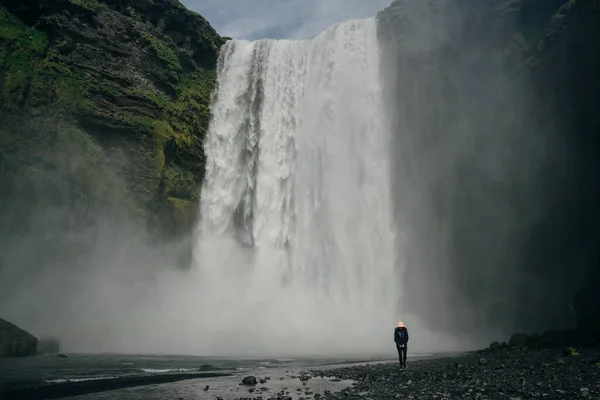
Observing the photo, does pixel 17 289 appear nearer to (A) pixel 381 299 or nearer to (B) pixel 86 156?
(B) pixel 86 156

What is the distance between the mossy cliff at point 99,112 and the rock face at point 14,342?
9.87 m

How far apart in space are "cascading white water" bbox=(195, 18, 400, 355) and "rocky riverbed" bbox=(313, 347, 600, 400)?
500 inches

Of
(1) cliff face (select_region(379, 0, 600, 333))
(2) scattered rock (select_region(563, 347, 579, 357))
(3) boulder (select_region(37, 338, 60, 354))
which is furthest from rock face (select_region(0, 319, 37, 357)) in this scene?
(1) cliff face (select_region(379, 0, 600, 333))

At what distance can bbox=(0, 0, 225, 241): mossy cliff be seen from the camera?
1210 inches

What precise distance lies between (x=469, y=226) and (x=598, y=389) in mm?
23778

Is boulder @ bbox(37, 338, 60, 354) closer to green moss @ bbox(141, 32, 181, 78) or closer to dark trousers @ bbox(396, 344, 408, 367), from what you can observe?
dark trousers @ bbox(396, 344, 408, 367)

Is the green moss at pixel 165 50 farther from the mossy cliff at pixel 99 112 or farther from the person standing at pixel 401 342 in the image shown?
the person standing at pixel 401 342

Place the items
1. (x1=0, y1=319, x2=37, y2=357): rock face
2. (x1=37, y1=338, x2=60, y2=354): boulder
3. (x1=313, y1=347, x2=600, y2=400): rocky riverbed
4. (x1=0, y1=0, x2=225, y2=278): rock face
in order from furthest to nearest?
(x1=0, y1=0, x2=225, y2=278): rock face, (x1=37, y1=338, x2=60, y2=354): boulder, (x1=0, y1=319, x2=37, y2=357): rock face, (x1=313, y1=347, x2=600, y2=400): rocky riverbed

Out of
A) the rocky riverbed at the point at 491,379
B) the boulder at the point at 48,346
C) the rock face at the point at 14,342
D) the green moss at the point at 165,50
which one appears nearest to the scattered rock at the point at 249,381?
the rocky riverbed at the point at 491,379

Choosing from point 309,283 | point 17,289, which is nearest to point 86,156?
point 17,289

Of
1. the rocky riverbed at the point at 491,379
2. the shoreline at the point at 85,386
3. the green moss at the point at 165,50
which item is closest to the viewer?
the rocky riverbed at the point at 491,379

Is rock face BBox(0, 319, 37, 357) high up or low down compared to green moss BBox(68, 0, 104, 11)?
down

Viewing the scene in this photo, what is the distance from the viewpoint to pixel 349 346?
85.1 ft

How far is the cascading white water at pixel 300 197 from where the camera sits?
31688mm
